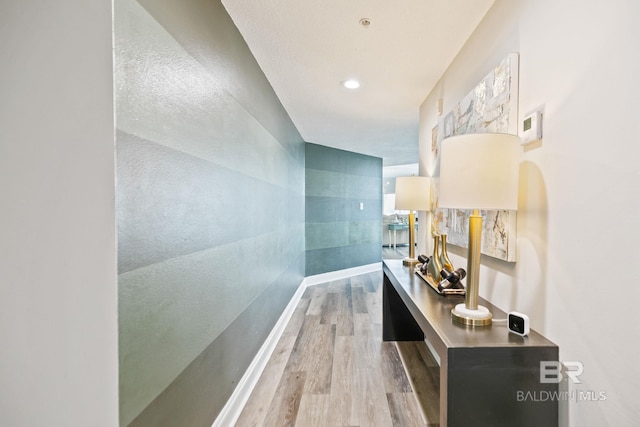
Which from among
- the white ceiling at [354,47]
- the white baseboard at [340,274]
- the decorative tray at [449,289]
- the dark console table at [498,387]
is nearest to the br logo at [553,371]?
the dark console table at [498,387]

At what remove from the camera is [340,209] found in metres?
5.16

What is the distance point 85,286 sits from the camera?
2.72ft

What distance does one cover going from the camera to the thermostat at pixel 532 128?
3.68ft

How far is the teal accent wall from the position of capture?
4.71 m

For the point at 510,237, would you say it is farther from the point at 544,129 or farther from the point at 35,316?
the point at 35,316

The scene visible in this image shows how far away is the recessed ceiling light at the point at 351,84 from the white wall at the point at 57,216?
6.28 feet

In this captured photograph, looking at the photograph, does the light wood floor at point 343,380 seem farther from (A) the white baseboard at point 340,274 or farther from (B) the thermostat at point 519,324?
(A) the white baseboard at point 340,274

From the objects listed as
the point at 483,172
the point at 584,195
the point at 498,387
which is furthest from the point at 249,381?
the point at 584,195

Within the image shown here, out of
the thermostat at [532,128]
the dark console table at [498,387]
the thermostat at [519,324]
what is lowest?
the dark console table at [498,387]

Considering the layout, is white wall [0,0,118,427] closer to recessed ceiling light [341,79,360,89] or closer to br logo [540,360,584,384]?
br logo [540,360,584,384]

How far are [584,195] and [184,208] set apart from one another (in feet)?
4.70

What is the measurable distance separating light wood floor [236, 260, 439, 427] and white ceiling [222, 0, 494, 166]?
230cm

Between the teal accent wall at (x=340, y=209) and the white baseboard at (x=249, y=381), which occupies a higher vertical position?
the teal accent wall at (x=340, y=209)

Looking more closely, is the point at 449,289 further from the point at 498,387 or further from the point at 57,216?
the point at 57,216
